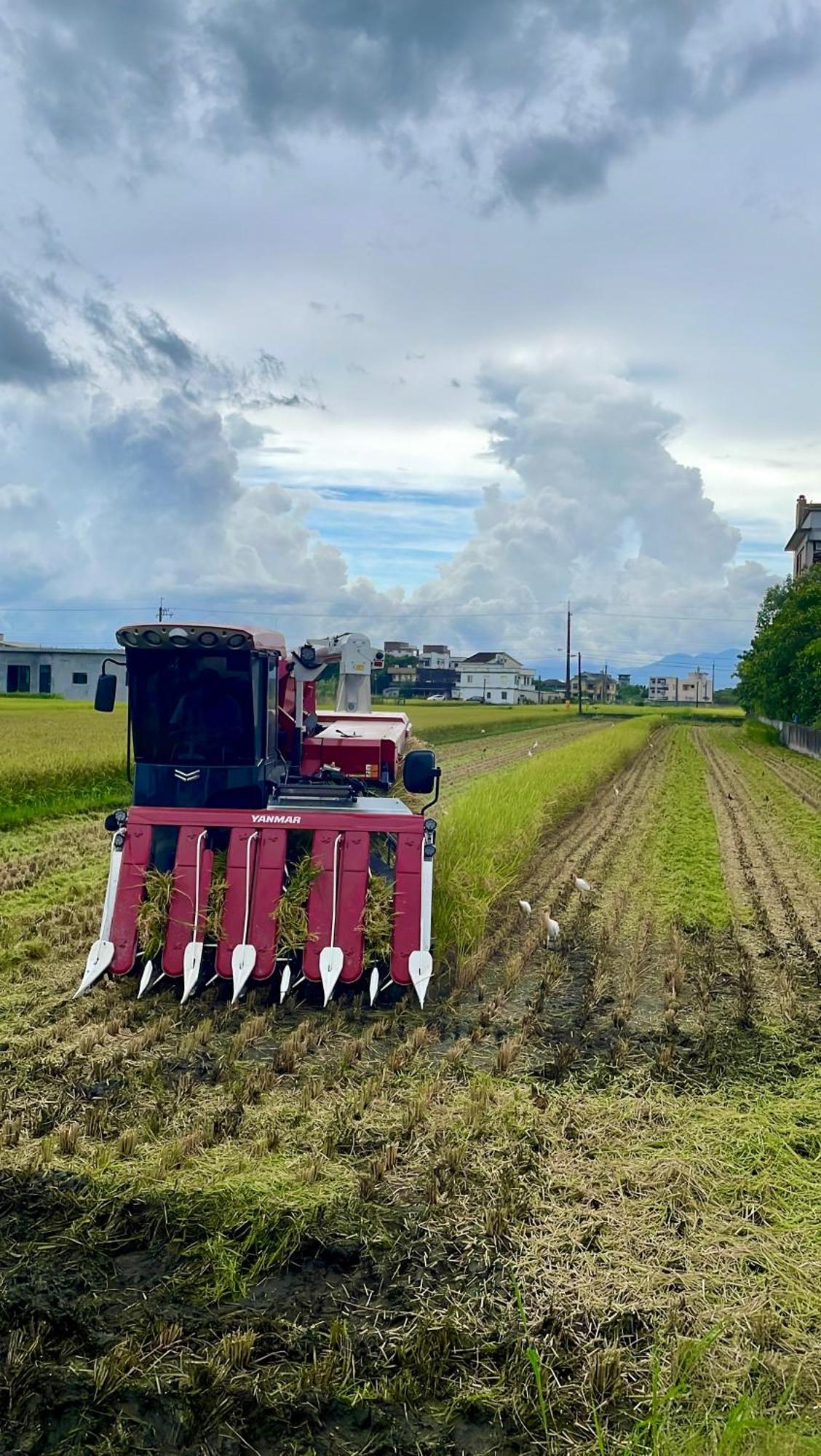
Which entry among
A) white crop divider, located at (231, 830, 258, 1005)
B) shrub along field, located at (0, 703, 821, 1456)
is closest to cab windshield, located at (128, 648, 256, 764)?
white crop divider, located at (231, 830, 258, 1005)

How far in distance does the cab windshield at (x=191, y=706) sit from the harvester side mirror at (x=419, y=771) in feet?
4.16

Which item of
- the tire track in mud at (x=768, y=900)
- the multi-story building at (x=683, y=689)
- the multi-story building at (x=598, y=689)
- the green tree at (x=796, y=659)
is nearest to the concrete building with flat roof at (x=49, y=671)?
the green tree at (x=796, y=659)

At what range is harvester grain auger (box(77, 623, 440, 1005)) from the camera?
7223 mm

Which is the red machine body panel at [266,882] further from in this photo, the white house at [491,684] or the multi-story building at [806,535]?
the white house at [491,684]

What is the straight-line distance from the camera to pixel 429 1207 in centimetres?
452

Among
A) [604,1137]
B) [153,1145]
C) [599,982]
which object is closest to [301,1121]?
[153,1145]

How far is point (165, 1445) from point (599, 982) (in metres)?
5.43

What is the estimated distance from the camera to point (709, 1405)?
333cm

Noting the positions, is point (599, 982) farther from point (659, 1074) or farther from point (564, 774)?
point (564, 774)

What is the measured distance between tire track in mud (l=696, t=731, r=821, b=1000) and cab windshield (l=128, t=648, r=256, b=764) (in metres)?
4.68

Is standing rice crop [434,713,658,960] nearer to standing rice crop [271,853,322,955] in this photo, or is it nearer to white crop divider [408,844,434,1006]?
white crop divider [408,844,434,1006]

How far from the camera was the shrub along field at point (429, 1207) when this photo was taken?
3.33 meters

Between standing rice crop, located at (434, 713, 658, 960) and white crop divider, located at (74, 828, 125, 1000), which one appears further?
standing rice crop, located at (434, 713, 658, 960)

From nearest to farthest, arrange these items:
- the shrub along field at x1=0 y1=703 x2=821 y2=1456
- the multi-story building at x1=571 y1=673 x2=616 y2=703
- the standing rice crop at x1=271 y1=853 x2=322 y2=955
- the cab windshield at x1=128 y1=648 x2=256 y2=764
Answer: the shrub along field at x1=0 y1=703 x2=821 y2=1456
the standing rice crop at x1=271 y1=853 x2=322 y2=955
the cab windshield at x1=128 y1=648 x2=256 y2=764
the multi-story building at x1=571 y1=673 x2=616 y2=703
